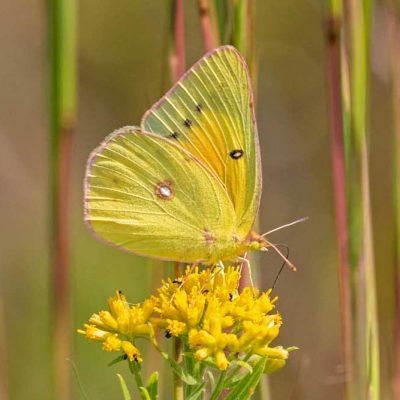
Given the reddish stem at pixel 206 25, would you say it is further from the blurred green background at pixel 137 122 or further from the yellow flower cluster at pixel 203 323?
the blurred green background at pixel 137 122

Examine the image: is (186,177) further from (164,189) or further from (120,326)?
(120,326)

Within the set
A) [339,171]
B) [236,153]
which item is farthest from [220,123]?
[339,171]

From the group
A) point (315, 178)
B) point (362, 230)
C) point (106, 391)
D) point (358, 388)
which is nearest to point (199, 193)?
point (362, 230)

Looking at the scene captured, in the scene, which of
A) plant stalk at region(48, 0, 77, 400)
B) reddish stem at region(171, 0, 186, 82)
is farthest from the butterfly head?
plant stalk at region(48, 0, 77, 400)

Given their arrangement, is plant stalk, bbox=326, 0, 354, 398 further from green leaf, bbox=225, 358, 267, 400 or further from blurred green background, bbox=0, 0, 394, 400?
blurred green background, bbox=0, 0, 394, 400

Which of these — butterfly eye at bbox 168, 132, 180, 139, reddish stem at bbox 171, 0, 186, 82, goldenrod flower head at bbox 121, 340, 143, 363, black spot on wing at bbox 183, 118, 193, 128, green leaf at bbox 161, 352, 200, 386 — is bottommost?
green leaf at bbox 161, 352, 200, 386

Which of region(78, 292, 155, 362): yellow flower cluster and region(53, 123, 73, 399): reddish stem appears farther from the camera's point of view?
region(78, 292, 155, 362): yellow flower cluster
